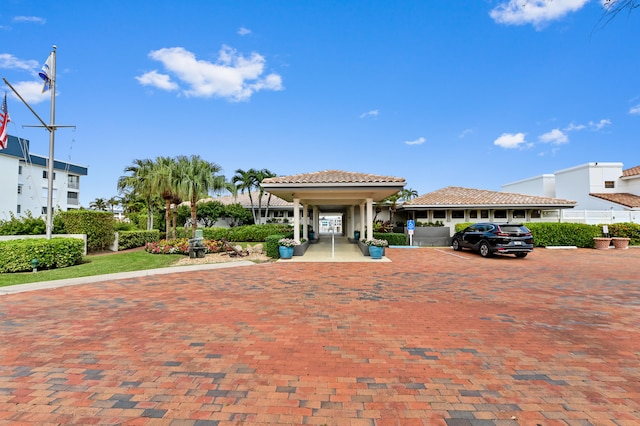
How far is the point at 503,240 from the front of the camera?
12906 millimetres

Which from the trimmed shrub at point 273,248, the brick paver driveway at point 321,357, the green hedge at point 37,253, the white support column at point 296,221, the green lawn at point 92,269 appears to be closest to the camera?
the brick paver driveway at point 321,357

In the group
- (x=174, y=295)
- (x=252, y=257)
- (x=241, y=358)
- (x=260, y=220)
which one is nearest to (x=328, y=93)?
(x=252, y=257)

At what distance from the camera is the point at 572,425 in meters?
2.33

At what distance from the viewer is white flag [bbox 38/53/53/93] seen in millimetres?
10516

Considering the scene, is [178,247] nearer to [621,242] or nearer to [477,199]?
[477,199]

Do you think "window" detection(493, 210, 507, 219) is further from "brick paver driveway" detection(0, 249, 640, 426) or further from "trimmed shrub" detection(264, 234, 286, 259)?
"trimmed shrub" detection(264, 234, 286, 259)

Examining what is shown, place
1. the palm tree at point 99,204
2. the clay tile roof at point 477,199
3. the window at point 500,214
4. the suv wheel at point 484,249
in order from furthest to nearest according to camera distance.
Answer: the palm tree at point 99,204 → the window at point 500,214 → the clay tile roof at point 477,199 → the suv wheel at point 484,249

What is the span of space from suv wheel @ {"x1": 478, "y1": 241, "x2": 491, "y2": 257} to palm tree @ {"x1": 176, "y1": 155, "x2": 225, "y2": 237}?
49.1ft

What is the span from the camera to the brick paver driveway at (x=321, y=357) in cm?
254

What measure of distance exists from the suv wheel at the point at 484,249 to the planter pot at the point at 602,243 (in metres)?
10.1

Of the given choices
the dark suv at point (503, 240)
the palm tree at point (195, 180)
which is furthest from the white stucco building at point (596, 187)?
the palm tree at point (195, 180)

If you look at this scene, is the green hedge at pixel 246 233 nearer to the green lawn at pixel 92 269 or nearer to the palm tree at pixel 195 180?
the palm tree at pixel 195 180

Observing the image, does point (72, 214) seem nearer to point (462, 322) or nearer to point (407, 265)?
point (407, 265)

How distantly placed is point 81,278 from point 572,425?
1099 cm
